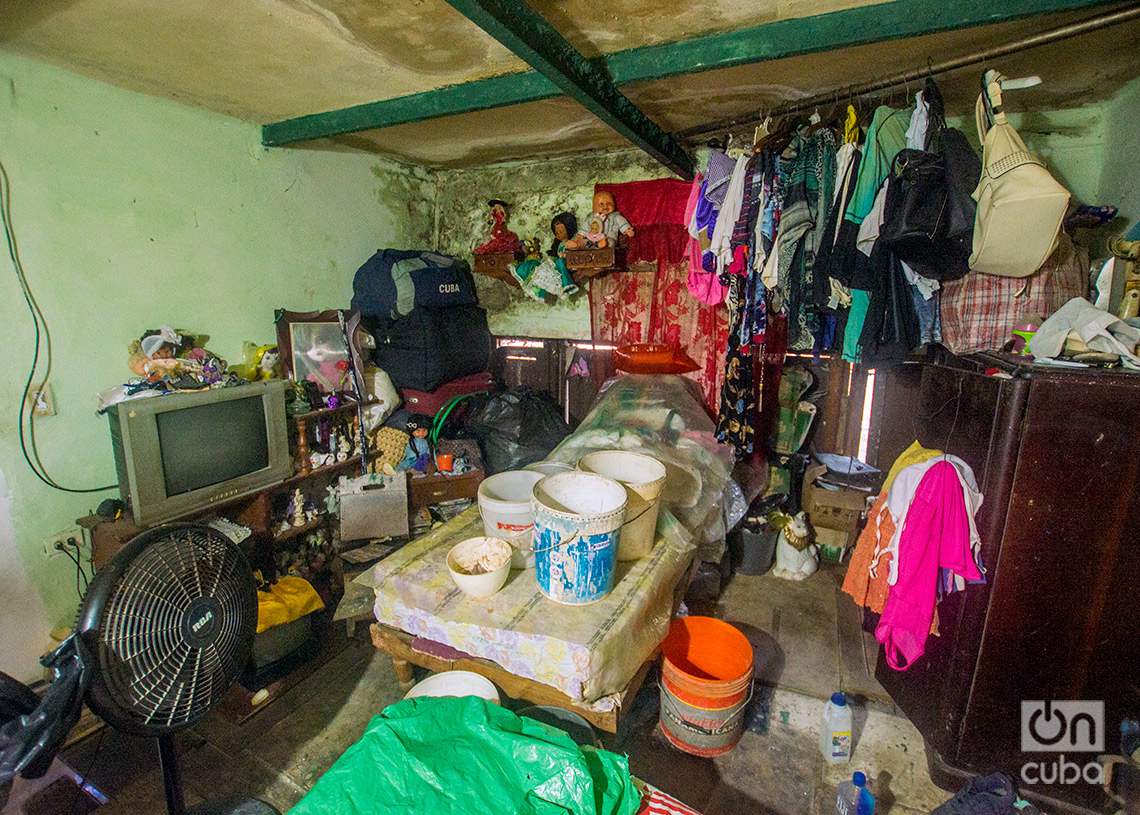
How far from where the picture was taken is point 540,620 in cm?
164

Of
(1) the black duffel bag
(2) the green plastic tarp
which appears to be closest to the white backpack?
(2) the green plastic tarp

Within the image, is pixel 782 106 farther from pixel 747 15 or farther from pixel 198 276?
pixel 198 276

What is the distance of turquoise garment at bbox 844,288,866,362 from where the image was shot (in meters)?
2.47

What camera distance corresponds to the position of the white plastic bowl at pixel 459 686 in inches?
68.0

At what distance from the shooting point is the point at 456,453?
3898mm

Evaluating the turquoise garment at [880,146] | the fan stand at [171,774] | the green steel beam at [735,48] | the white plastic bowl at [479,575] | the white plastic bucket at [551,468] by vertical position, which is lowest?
the fan stand at [171,774]

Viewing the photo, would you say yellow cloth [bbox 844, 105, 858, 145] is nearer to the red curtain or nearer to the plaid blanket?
the plaid blanket

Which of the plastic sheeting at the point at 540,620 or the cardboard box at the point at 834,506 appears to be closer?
the plastic sheeting at the point at 540,620

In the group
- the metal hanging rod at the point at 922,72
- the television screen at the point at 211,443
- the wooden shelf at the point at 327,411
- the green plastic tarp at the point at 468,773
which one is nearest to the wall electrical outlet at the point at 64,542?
the television screen at the point at 211,443

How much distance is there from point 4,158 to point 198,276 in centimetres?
89

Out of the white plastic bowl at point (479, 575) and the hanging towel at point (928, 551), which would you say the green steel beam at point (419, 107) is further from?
the hanging towel at point (928, 551)

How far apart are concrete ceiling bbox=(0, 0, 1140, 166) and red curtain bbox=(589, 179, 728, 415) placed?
2.71ft

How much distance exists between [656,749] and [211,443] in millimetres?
2631

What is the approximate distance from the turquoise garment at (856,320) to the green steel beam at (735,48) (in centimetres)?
102
